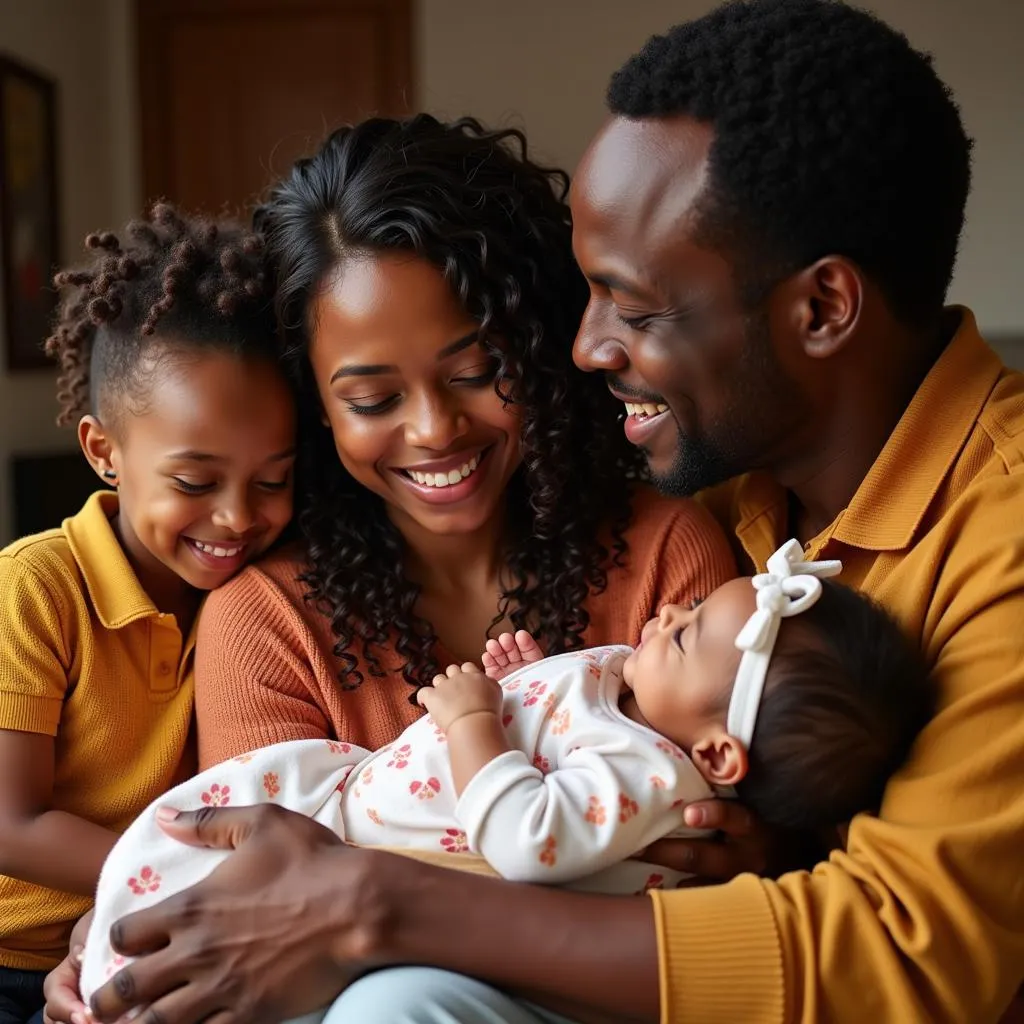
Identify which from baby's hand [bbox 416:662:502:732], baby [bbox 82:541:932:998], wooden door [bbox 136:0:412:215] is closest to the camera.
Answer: baby [bbox 82:541:932:998]

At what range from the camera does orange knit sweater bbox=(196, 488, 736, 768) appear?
1720 millimetres

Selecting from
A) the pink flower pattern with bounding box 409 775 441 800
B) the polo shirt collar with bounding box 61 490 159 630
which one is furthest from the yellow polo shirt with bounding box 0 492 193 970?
the pink flower pattern with bounding box 409 775 441 800

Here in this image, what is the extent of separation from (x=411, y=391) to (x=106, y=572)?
0.52 metres

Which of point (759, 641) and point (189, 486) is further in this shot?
point (189, 486)

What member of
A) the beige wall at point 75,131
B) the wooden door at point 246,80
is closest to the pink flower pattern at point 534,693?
the beige wall at point 75,131

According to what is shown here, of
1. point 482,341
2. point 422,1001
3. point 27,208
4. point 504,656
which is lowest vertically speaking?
point 422,1001

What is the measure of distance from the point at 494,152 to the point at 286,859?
1.04 meters

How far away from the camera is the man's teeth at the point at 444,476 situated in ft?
5.83

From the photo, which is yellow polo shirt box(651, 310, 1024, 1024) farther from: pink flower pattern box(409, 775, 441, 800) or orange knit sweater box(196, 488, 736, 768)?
orange knit sweater box(196, 488, 736, 768)

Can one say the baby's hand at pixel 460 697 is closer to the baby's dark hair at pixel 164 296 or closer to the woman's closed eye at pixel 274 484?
the woman's closed eye at pixel 274 484

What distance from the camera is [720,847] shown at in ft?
4.70

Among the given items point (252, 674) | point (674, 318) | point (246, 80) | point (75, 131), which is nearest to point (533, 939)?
point (252, 674)

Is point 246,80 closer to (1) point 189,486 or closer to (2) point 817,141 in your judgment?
(1) point 189,486

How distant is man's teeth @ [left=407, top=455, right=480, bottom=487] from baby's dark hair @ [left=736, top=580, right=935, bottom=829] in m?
0.57
